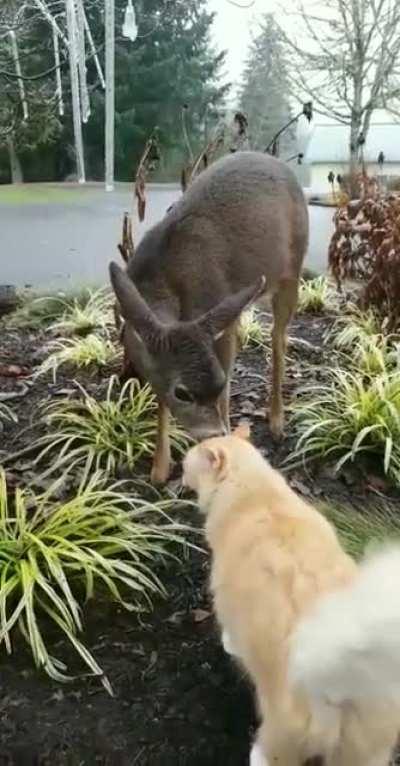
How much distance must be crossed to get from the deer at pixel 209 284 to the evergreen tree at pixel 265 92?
1475 mm

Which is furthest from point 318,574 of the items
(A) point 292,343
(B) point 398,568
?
(A) point 292,343

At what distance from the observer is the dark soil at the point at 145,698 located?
1624mm

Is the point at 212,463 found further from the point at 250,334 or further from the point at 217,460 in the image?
the point at 250,334

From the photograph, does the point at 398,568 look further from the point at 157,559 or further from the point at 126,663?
the point at 157,559

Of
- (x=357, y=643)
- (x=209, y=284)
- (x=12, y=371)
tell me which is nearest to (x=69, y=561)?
(x=209, y=284)

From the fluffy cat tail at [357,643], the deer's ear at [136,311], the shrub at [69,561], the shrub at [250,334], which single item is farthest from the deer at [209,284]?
the fluffy cat tail at [357,643]

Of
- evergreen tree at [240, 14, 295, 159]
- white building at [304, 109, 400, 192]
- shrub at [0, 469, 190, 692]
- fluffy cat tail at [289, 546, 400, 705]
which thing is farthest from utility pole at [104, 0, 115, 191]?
fluffy cat tail at [289, 546, 400, 705]

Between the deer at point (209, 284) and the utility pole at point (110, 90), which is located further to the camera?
the utility pole at point (110, 90)

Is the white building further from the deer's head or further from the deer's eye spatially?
the deer's eye

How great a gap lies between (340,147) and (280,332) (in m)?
2.17

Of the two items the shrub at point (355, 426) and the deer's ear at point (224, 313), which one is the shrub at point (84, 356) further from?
the deer's ear at point (224, 313)

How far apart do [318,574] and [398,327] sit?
2.66m

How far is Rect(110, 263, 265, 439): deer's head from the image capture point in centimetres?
221

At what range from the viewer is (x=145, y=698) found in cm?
175
